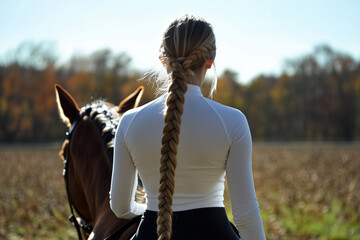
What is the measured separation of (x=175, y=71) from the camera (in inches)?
68.2

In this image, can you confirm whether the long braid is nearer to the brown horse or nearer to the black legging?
the black legging

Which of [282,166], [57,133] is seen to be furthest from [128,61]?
[282,166]

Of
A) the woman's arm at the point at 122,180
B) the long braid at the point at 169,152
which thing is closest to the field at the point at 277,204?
the woman's arm at the point at 122,180

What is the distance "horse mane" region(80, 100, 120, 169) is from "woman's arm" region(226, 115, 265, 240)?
111 centimetres

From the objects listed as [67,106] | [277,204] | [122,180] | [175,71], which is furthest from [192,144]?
[277,204]

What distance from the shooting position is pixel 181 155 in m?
1.70

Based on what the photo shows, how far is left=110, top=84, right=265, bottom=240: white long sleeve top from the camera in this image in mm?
1679

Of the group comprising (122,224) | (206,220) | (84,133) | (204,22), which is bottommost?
(122,224)

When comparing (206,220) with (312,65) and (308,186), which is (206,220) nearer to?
(308,186)

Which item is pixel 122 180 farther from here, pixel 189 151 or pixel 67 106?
pixel 67 106

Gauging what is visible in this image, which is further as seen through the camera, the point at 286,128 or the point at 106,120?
the point at 286,128

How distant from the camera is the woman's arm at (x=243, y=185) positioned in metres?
1.69

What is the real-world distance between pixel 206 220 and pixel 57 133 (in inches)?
1927

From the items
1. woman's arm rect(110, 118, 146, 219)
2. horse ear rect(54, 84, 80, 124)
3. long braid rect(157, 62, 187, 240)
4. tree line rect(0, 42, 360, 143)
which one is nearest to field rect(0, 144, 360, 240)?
horse ear rect(54, 84, 80, 124)
